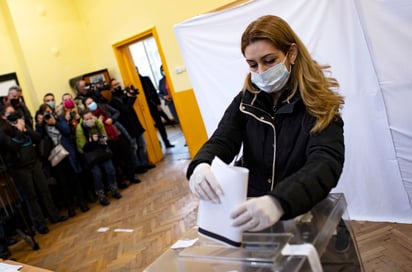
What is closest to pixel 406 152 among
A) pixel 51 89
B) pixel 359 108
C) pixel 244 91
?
pixel 359 108

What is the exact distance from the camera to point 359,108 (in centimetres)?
235

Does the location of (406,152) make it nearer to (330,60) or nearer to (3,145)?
(330,60)

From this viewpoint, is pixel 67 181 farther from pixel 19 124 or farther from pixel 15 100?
pixel 15 100

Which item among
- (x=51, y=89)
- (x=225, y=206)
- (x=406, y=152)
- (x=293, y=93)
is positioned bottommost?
(x=406, y=152)

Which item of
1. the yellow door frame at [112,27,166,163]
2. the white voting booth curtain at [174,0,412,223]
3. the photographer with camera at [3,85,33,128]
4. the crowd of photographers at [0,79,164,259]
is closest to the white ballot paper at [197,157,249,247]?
the white voting booth curtain at [174,0,412,223]

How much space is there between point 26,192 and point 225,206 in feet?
12.1

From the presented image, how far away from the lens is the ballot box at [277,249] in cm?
77

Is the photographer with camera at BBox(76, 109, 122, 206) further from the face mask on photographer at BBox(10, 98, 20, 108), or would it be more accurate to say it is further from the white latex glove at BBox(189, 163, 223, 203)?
the white latex glove at BBox(189, 163, 223, 203)

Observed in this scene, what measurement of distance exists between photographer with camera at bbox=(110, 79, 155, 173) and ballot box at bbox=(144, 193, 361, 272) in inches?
167

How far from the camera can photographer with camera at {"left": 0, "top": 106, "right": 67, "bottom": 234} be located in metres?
3.66

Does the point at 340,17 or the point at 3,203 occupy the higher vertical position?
the point at 340,17

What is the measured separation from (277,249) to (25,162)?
12.1ft

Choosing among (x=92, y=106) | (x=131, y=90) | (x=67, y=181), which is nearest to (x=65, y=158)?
(x=67, y=181)

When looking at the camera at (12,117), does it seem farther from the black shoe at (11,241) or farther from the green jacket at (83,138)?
the black shoe at (11,241)
